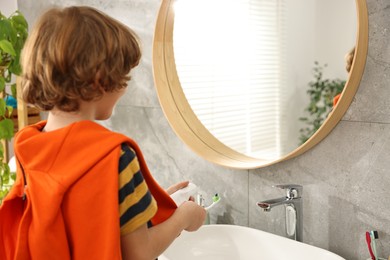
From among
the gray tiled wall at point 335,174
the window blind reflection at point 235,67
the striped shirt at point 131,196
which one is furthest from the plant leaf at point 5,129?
the striped shirt at point 131,196

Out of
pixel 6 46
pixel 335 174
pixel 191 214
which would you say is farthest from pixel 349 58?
pixel 6 46

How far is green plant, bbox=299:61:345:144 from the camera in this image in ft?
4.36

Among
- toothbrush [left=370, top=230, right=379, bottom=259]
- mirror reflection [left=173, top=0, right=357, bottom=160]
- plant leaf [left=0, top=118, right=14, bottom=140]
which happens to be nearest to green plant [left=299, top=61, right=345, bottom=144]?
mirror reflection [left=173, top=0, right=357, bottom=160]

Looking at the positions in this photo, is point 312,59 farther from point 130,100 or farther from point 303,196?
point 130,100

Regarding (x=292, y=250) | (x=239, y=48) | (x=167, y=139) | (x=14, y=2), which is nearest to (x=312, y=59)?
(x=239, y=48)

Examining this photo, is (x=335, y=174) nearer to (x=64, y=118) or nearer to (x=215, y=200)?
(x=215, y=200)

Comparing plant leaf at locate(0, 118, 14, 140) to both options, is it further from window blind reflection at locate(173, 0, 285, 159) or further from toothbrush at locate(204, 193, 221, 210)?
toothbrush at locate(204, 193, 221, 210)

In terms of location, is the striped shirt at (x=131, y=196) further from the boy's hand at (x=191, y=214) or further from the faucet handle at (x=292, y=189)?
the faucet handle at (x=292, y=189)

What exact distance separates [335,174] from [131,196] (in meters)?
0.66

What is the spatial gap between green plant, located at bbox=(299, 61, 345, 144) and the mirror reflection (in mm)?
12

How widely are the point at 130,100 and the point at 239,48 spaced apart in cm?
56

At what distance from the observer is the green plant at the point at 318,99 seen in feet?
4.36

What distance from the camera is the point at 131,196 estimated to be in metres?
0.92

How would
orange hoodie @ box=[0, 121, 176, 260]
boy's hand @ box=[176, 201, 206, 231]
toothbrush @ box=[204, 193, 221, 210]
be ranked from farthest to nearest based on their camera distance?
toothbrush @ box=[204, 193, 221, 210]
boy's hand @ box=[176, 201, 206, 231]
orange hoodie @ box=[0, 121, 176, 260]
